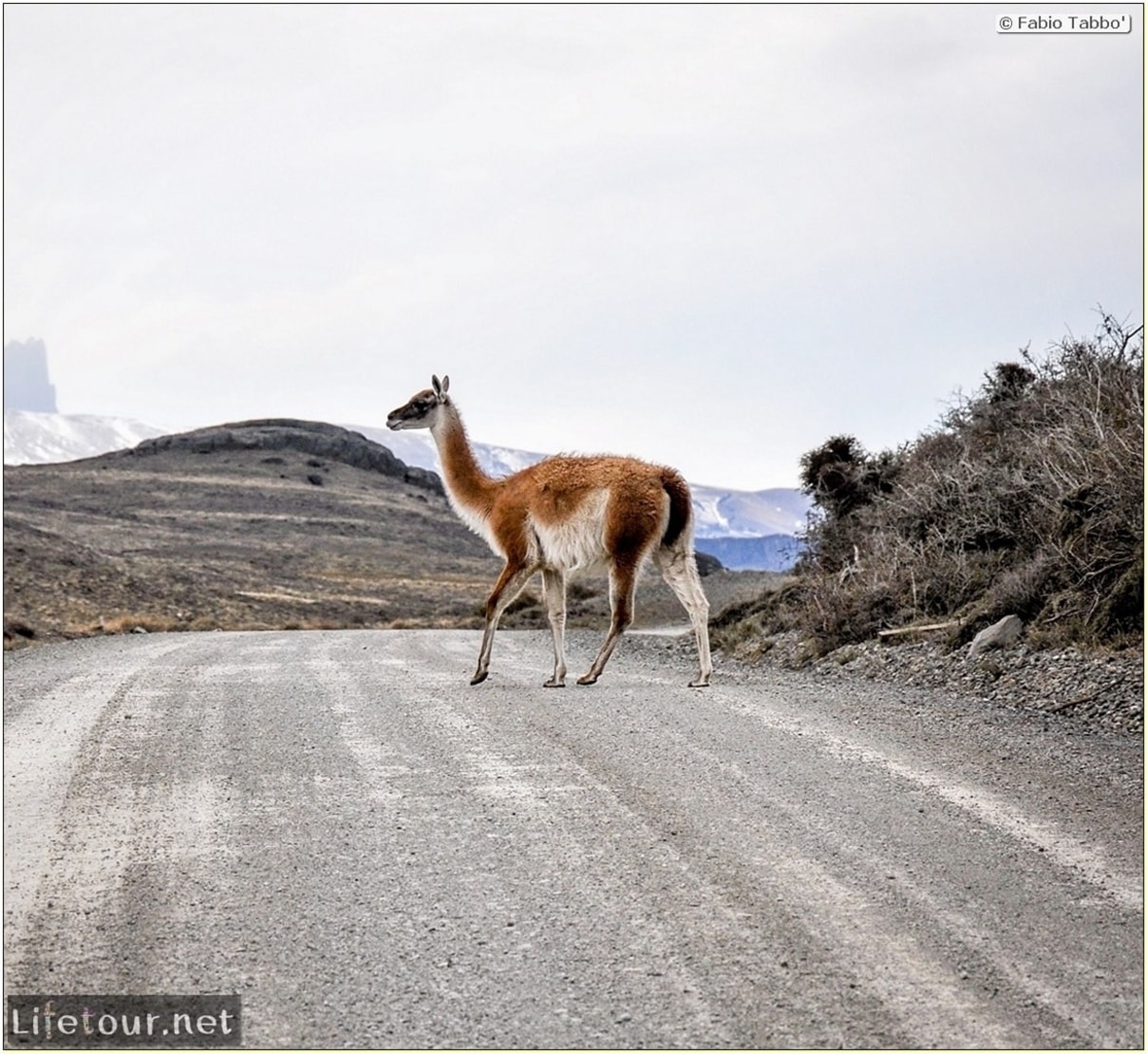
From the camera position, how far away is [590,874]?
5.67 m

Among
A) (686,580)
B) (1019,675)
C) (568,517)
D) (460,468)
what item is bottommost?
(1019,675)

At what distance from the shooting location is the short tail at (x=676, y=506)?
1112 cm

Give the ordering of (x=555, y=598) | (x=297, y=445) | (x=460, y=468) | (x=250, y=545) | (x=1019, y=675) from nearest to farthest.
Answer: (x=555, y=598) → (x=460, y=468) → (x=1019, y=675) → (x=250, y=545) → (x=297, y=445)

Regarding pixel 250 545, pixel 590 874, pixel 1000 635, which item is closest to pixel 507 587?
pixel 1000 635

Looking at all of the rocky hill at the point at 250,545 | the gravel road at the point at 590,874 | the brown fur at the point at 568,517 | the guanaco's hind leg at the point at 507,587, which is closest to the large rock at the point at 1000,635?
the gravel road at the point at 590,874

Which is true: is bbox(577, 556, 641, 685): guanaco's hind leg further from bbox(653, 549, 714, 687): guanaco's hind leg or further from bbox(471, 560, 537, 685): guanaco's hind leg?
bbox(471, 560, 537, 685): guanaco's hind leg

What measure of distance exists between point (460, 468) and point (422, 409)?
65 centimetres

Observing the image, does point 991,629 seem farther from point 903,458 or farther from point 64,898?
point 64,898

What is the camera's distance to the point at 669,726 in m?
9.50

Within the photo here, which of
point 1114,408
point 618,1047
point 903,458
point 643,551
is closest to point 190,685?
point 643,551

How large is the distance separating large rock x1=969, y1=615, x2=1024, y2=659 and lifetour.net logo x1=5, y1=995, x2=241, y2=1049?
33.5 ft

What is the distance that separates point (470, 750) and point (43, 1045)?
461 centimetres

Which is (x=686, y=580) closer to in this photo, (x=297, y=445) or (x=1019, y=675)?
(x=1019, y=675)

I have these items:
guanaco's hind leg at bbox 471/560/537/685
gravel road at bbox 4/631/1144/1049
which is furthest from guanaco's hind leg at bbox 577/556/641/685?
gravel road at bbox 4/631/1144/1049
